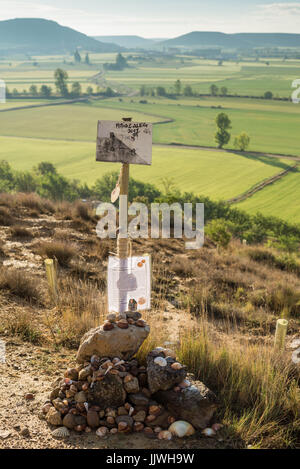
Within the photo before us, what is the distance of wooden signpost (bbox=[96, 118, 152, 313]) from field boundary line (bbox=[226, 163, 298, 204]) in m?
44.9

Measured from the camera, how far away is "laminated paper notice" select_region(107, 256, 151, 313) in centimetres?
491

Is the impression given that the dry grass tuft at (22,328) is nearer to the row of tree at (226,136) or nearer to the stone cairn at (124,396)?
the stone cairn at (124,396)

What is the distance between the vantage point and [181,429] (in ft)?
11.8

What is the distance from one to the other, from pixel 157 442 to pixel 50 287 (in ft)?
12.1

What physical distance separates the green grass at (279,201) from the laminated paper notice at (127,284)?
135ft

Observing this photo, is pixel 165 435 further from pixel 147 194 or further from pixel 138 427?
pixel 147 194

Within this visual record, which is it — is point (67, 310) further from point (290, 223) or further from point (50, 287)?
point (290, 223)

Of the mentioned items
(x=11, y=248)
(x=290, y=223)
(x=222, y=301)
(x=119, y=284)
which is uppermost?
(x=119, y=284)

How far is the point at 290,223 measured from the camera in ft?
137

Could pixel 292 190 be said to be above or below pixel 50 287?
below

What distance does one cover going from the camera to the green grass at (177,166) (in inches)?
2203

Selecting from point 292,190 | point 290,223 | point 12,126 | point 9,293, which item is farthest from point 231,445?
point 12,126

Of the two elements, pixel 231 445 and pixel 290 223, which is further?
pixel 290 223

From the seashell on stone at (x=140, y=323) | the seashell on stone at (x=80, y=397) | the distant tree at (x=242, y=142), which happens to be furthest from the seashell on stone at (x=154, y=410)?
the distant tree at (x=242, y=142)
